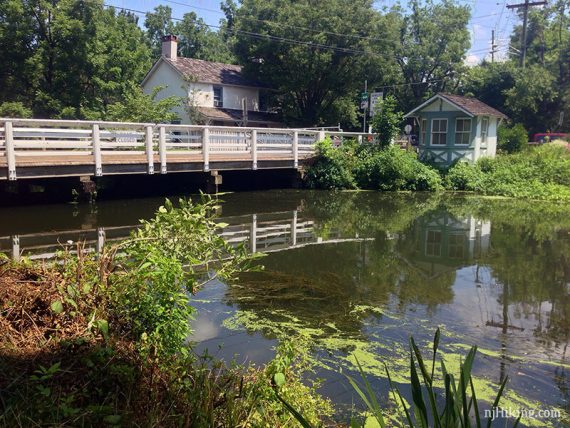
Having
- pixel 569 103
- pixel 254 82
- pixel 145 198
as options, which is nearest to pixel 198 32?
pixel 254 82

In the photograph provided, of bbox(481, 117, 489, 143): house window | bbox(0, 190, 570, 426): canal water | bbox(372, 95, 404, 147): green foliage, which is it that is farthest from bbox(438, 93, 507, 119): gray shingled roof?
bbox(0, 190, 570, 426): canal water

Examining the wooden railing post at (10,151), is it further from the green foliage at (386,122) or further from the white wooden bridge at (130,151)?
the green foliage at (386,122)

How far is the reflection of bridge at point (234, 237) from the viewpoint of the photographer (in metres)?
9.06

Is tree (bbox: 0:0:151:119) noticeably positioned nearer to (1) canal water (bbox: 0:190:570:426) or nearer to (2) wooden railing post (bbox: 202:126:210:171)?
(2) wooden railing post (bbox: 202:126:210:171)

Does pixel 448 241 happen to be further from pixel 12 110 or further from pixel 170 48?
pixel 170 48

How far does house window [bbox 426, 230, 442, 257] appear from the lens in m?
9.64

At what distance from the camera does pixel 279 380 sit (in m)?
3.05

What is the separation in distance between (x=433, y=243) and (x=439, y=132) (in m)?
14.8

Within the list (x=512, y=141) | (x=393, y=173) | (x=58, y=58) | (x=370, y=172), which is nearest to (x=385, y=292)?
(x=393, y=173)

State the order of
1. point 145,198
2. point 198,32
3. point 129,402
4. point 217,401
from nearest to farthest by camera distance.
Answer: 1. point 129,402
2. point 217,401
3. point 145,198
4. point 198,32

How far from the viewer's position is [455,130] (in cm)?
2338

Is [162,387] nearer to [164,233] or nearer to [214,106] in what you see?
[164,233]

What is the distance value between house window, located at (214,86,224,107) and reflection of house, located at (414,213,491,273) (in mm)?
23572

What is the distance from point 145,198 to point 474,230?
35.0 ft
